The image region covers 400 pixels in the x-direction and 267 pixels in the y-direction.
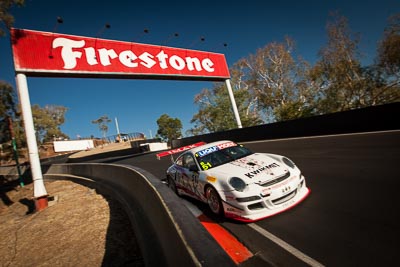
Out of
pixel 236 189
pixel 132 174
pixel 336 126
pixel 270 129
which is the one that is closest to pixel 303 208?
pixel 236 189

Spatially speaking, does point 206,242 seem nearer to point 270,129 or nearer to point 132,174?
point 132,174

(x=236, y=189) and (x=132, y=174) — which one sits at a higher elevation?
(x=132, y=174)

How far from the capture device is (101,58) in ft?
46.3

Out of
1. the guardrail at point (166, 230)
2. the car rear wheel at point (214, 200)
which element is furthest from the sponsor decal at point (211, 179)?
the guardrail at point (166, 230)

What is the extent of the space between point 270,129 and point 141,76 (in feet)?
31.9

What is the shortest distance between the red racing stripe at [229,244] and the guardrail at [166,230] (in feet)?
2.95

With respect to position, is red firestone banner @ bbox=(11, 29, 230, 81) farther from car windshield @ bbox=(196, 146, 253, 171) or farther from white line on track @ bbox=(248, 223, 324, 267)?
white line on track @ bbox=(248, 223, 324, 267)

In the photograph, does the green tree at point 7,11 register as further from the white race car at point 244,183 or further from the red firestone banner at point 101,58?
the white race car at point 244,183

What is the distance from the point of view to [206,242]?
215 centimetres

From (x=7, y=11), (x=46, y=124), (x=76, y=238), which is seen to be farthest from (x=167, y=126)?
(x=76, y=238)

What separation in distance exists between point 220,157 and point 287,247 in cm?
274

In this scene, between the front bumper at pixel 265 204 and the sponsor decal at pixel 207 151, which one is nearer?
the front bumper at pixel 265 204

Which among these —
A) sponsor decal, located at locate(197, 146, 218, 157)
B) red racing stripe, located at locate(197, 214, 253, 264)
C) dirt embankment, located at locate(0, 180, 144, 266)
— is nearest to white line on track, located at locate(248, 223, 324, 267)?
red racing stripe, located at locate(197, 214, 253, 264)

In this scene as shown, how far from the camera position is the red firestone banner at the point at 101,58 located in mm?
11648
